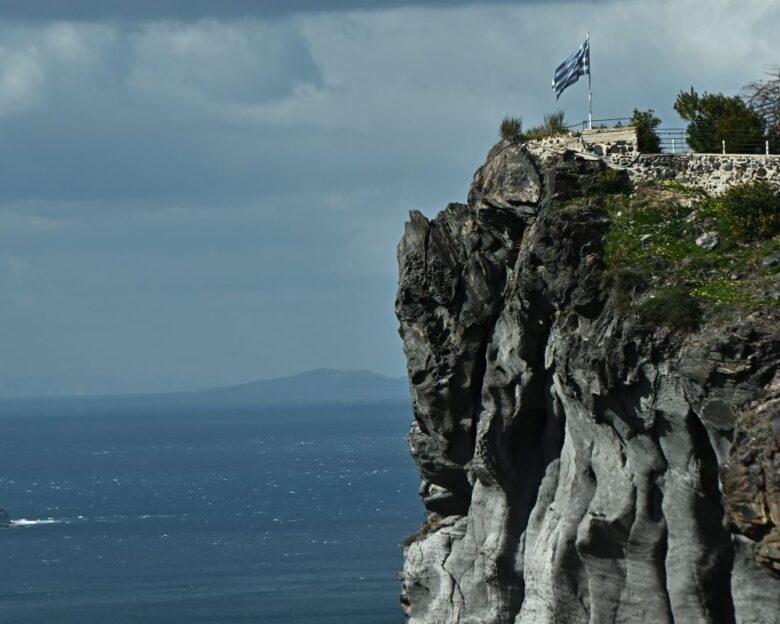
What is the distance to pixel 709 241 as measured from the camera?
50.5 meters

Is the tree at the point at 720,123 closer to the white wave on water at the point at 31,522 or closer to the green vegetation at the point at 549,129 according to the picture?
the green vegetation at the point at 549,129

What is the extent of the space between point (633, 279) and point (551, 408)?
26.7ft

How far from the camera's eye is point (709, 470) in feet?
152

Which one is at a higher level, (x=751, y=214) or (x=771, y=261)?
(x=751, y=214)

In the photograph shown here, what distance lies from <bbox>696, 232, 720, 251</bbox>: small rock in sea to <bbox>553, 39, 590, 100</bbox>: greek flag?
12930 mm

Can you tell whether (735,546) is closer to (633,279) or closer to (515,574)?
(633,279)

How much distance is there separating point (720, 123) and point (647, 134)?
2816 millimetres

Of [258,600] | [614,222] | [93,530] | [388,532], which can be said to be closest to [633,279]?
[614,222]

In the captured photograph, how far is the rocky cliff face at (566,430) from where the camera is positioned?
146 feet

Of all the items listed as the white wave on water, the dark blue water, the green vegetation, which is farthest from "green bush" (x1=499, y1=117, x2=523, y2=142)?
the white wave on water

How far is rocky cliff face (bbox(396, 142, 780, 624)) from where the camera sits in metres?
44.6

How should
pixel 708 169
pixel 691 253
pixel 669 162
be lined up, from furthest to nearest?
1. pixel 669 162
2. pixel 708 169
3. pixel 691 253

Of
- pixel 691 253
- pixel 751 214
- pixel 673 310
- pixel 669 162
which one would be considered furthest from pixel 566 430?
pixel 669 162

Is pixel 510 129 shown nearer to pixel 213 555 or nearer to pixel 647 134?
pixel 647 134
